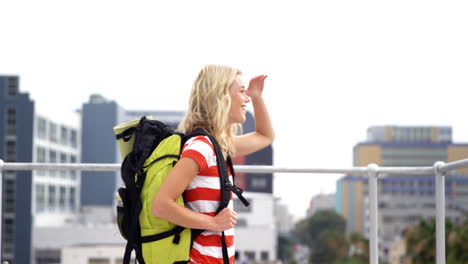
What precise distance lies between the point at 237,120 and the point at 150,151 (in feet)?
1.04

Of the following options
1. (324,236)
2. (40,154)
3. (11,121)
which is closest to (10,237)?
(40,154)

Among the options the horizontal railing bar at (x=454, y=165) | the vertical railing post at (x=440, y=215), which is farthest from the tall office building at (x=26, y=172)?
the horizontal railing bar at (x=454, y=165)

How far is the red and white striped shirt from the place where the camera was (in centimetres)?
201

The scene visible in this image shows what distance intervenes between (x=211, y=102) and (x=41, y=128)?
7009 centimetres

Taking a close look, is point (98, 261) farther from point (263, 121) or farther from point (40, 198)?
point (263, 121)

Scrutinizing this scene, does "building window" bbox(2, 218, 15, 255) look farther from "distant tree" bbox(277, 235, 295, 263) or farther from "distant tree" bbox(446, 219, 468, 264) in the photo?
"distant tree" bbox(277, 235, 295, 263)

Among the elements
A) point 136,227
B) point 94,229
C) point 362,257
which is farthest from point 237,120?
point 362,257

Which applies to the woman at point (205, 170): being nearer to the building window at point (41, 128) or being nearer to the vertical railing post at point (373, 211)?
the vertical railing post at point (373, 211)

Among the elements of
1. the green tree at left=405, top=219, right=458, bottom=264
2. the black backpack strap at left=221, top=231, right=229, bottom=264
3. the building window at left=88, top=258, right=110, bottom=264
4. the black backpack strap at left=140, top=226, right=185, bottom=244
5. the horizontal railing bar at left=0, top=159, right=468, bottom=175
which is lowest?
the building window at left=88, top=258, right=110, bottom=264

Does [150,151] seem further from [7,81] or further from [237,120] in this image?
[7,81]

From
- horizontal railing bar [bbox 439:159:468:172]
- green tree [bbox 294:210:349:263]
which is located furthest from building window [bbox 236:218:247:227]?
horizontal railing bar [bbox 439:159:468:172]

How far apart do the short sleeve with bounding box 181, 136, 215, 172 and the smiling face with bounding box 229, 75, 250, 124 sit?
0.19 m

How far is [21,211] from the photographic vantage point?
69000 millimetres

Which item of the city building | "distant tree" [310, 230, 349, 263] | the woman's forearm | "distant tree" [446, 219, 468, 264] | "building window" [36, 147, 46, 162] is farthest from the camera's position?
the city building
